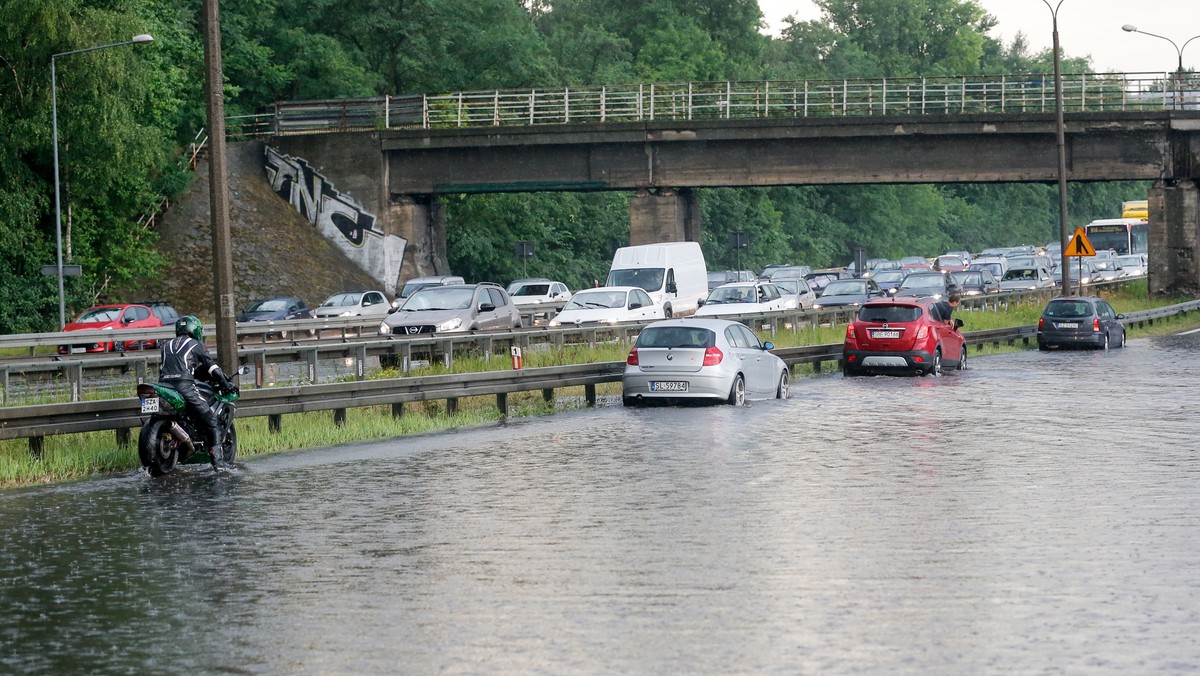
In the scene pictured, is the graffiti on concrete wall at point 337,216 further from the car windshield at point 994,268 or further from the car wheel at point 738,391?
the car wheel at point 738,391

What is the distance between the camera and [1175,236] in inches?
2378

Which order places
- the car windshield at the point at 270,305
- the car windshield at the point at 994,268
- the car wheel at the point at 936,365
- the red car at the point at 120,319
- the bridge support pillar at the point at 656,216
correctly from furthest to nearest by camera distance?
the car windshield at the point at 994,268 → the bridge support pillar at the point at 656,216 → the car windshield at the point at 270,305 → the red car at the point at 120,319 → the car wheel at the point at 936,365

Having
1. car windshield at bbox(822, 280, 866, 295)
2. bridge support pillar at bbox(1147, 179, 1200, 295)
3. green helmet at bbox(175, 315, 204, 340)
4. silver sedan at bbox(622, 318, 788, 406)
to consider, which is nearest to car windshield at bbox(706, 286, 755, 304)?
car windshield at bbox(822, 280, 866, 295)

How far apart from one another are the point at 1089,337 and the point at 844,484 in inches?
1131

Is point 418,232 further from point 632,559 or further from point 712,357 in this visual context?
point 632,559

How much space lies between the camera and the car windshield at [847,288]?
5503 centimetres

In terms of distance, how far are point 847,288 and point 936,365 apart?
21.7 m

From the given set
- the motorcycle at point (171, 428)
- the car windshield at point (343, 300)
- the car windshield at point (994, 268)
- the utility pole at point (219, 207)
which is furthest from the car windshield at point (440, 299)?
the car windshield at point (994, 268)

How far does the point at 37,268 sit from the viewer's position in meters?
52.7

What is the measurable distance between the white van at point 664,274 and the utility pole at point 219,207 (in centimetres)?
2554

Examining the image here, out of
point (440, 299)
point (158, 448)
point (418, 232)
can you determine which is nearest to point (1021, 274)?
point (418, 232)

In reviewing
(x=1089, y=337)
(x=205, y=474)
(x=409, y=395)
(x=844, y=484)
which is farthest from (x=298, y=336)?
(x=844, y=484)

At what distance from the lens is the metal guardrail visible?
17.9 metres

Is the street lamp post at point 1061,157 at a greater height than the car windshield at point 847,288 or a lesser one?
greater
